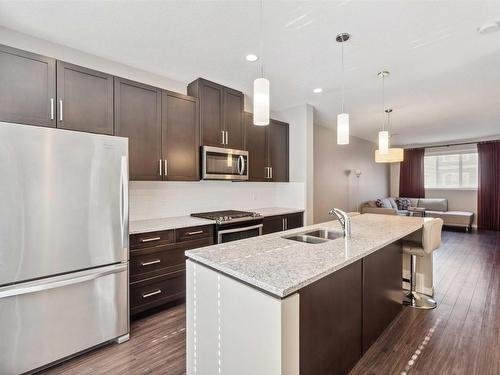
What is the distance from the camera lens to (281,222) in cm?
386

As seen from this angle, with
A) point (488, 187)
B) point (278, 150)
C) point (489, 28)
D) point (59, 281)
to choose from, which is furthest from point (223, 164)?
point (488, 187)

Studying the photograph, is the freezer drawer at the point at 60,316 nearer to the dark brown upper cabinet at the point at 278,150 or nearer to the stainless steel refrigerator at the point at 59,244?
the stainless steel refrigerator at the point at 59,244

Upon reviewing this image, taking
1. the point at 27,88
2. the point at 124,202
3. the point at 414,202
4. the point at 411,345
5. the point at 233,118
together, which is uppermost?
the point at 233,118

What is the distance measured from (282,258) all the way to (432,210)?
8.33 m

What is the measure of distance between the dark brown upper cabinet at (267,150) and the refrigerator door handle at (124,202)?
1.93 meters

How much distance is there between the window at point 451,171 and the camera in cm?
755

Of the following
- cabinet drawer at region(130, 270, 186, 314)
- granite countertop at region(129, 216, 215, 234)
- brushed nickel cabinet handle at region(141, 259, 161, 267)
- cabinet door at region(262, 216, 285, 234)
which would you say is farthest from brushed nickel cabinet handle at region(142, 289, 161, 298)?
cabinet door at region(262, 216, 285, 234)

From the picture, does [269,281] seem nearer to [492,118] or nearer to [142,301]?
[142,301]

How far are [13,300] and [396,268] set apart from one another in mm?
3051

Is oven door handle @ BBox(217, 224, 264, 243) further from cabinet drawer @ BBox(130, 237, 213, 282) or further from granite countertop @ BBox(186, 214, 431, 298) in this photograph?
granite countertop @ BBox(186, 214, 431, 298)

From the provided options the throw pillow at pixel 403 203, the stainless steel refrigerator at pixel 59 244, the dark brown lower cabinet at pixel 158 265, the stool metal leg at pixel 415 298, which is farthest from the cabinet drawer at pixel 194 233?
the throw pillow at pixel 403 203

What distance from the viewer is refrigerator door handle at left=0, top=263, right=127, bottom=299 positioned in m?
1.65

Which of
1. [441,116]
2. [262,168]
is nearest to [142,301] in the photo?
[262,168]

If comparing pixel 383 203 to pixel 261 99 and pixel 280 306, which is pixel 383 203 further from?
pixel 280 306
